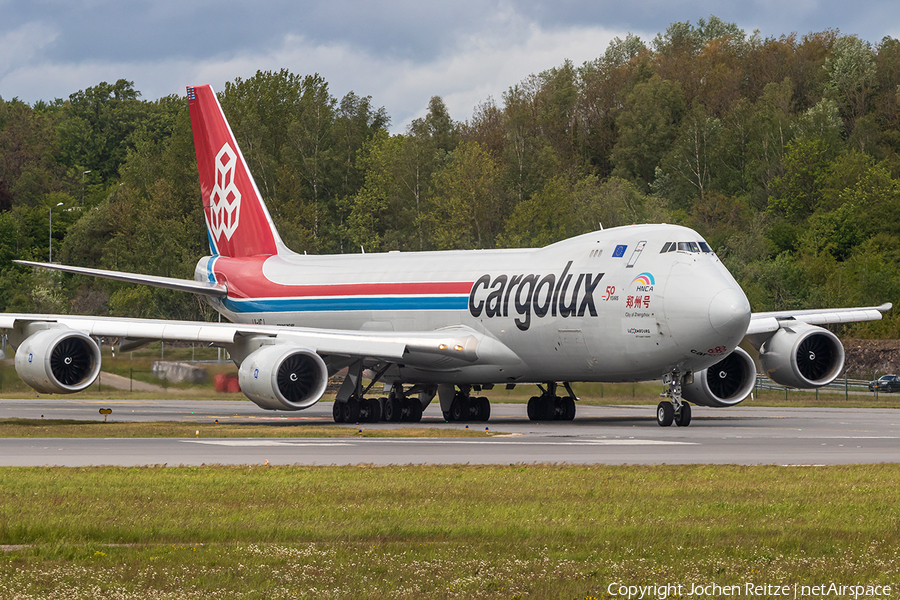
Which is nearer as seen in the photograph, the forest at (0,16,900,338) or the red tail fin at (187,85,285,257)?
the red tail fin at (187,85,285,257)

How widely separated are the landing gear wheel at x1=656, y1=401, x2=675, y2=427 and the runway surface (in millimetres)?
432

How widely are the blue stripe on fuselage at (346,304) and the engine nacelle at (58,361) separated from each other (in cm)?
896

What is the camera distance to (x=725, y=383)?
34.3 meters

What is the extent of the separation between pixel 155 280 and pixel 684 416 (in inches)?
681

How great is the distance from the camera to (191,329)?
3161cm

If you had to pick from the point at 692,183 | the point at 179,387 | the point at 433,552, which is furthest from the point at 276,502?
the point at 692,183

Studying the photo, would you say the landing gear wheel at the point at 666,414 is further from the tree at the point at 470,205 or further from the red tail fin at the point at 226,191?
the tree at the point at 470,205

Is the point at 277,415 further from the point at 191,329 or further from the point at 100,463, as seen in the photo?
the point at 100,463

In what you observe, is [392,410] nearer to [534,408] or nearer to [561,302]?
[534,408]

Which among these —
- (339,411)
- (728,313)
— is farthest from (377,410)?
(728,313)

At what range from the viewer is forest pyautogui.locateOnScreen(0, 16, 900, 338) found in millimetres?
79938

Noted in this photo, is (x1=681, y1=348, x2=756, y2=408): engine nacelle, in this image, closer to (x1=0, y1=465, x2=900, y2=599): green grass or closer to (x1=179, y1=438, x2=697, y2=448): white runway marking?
(x1=179, y1=438, x2=697, y2=448): white runway marking

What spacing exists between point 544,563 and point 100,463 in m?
11.1

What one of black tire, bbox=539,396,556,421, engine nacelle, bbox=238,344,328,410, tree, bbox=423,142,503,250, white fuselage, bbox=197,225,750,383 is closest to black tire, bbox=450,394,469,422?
white fuselage, bbox=197,225,750,383
